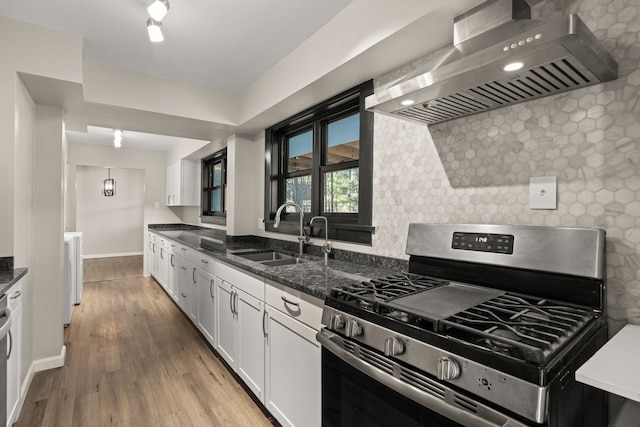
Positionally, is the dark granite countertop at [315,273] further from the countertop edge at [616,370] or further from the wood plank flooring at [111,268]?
the wood plank flooring at [111,268]

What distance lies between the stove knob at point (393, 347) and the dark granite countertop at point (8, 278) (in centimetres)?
172

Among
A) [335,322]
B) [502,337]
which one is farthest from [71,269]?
[502,337]

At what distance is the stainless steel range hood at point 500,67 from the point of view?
0.88 m

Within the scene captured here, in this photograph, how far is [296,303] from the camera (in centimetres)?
163

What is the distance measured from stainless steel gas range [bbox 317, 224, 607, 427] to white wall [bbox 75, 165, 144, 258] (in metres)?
8.37

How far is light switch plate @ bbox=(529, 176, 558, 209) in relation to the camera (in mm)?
1239

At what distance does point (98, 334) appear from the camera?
3.25 metres

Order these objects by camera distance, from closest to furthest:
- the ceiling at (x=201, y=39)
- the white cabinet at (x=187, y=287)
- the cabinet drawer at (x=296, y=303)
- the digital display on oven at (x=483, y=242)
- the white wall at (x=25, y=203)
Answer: the digital display on oven at (x=483, y=242) < the cabinet drawer at (x=296, y=303) < the ceiling at (x=201, y=39) < the white wall at (x=25, y=203) < the white cabinet at (x=187, y=287)

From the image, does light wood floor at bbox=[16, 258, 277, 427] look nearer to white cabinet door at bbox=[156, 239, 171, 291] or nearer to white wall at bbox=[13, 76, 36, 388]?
white wall at bbox=[13, 76, 36, 388]

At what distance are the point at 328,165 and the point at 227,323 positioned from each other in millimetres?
1441

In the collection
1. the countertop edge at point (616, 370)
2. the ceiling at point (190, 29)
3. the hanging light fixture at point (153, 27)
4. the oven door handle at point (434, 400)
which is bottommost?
the oven door handle at point (434, 400)

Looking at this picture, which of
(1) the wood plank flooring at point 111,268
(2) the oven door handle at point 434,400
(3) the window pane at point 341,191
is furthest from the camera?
(1) the wood plank flooring at point 111,268

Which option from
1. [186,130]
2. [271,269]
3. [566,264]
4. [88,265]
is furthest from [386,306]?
[88,265]

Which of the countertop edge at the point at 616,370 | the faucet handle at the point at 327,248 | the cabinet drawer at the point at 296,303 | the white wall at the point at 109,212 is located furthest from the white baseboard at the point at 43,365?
the white wall at the point at 109,212
